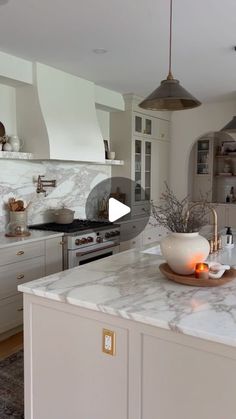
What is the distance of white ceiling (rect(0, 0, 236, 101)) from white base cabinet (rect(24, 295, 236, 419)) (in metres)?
2.03

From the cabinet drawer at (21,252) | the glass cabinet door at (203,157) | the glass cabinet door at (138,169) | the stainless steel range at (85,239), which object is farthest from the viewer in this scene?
the glass cabinet door at (203,157)

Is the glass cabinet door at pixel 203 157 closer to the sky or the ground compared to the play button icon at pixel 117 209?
closer to the sky

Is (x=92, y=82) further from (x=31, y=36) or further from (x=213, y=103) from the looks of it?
(x=213, y=103)

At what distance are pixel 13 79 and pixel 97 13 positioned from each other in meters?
1.30

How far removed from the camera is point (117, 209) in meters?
5.35

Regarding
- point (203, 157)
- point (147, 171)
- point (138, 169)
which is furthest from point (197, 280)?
point (203, 157)

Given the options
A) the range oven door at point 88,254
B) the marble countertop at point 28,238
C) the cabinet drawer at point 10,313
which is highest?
the marble countertop at point 28,238

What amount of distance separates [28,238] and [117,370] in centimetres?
209

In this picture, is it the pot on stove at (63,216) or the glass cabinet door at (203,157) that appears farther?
the glass cabinet door at (203,157)

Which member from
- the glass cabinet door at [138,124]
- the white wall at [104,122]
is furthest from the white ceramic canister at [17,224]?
the glass cabinet door at [138,124]

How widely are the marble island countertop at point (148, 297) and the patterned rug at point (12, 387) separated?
93 centimetres

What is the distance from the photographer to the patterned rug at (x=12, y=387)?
219 cm

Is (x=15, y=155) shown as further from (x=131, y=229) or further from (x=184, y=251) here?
(x=184, y=251)

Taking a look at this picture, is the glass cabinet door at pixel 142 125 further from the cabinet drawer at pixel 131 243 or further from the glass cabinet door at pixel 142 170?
the cabinet drawer at pixel 131 243
